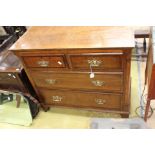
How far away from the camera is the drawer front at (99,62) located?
1.29 meters

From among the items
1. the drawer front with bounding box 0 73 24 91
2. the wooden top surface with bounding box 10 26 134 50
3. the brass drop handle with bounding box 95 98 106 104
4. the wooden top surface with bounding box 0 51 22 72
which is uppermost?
the wooden top surface with bounding box 10 26 134 50

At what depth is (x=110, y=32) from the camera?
1337mm

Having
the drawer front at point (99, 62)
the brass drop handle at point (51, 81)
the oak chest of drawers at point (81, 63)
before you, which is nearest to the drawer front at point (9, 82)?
the oak chest of drawers at point (81, 63)

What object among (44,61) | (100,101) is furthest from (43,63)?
(100,101)

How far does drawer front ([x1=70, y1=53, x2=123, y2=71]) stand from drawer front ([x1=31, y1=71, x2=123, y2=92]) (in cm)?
8

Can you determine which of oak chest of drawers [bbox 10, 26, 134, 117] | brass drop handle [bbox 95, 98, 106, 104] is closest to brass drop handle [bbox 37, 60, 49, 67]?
oak chest of drawers [bbox 10, 26, 134, 117]

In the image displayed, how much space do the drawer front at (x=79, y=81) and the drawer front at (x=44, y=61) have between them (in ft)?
0.30

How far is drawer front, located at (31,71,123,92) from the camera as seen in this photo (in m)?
1.46

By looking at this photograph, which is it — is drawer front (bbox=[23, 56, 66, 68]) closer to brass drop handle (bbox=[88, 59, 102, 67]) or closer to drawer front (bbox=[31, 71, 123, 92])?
drawer front (bbox=[31, 71, 123, 92])

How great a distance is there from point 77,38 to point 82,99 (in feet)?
1.96

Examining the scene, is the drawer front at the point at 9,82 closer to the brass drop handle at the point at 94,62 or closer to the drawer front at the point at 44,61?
the drawer front at the point at 44,61
